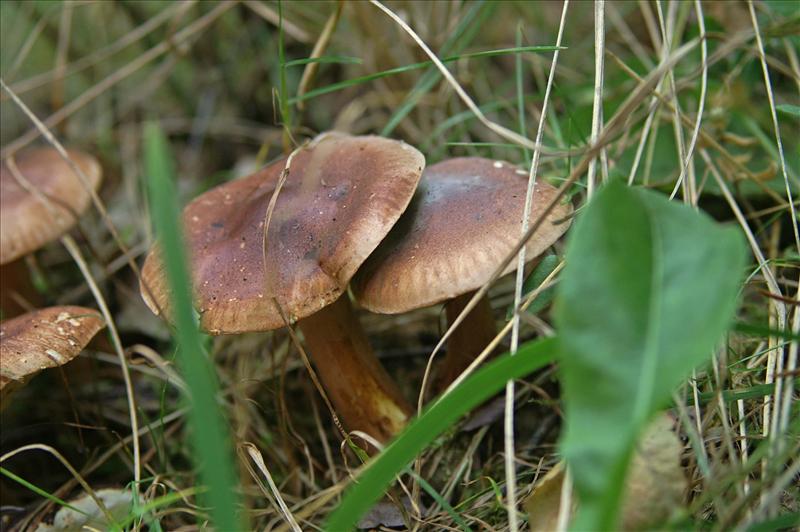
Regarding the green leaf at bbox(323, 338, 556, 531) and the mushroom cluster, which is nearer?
the green leaf at bbox(323, 338, 556, 531)

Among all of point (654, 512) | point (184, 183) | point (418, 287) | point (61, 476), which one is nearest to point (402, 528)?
point (418, 287)

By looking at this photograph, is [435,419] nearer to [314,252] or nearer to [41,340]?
[314,252]

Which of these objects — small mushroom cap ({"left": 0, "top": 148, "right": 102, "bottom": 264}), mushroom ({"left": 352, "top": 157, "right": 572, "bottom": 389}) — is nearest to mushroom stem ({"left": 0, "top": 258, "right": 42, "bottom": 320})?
small mushroom cap ({"left": 0, "top": 148, "right": 102, "bottom": 264})

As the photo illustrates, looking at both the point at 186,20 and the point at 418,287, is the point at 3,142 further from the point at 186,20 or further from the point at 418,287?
the point at 418,287

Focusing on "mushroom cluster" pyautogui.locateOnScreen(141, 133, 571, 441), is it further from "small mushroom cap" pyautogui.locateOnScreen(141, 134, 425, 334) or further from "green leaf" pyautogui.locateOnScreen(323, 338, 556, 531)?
"green leaf" pyautogui.locateOnScreen(323, 338, 556, 531)

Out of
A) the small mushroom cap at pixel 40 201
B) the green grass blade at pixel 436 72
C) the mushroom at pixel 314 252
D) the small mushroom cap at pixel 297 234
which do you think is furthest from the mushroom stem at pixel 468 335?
the small mushroom cap at pixel 40 201

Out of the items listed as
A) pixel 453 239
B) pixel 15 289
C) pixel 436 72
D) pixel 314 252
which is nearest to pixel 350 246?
pixel 314 252
